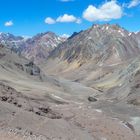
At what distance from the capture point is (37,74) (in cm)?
14512

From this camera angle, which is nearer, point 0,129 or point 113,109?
point 0,129

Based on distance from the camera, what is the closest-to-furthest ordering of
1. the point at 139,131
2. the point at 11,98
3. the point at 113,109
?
the point at 11,98 → the point at 139,131 → the point at 113,109

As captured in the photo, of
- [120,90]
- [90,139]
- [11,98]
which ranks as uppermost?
[120,90]

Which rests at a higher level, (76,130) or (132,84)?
(132,84)

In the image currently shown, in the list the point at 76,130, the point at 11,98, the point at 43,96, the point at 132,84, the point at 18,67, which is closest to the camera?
the point at 76,130

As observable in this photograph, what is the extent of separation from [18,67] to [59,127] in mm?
97188

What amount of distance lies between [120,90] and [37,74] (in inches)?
1547

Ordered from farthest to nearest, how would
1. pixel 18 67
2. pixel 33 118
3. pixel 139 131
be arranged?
1. pixel 18 67
2. pixel 139 131
3. pixel 33 118

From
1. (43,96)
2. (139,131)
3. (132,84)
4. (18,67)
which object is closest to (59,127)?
(139,131)

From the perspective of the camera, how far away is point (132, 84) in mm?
109625

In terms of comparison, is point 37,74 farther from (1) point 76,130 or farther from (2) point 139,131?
(1) point 76,130

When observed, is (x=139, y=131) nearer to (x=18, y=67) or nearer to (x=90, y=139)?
(x=90, y=139)

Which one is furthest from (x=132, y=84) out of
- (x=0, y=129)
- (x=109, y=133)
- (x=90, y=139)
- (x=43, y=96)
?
(x=0, y=129)

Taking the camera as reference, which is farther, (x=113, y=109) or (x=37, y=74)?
(x=37, y=74)
